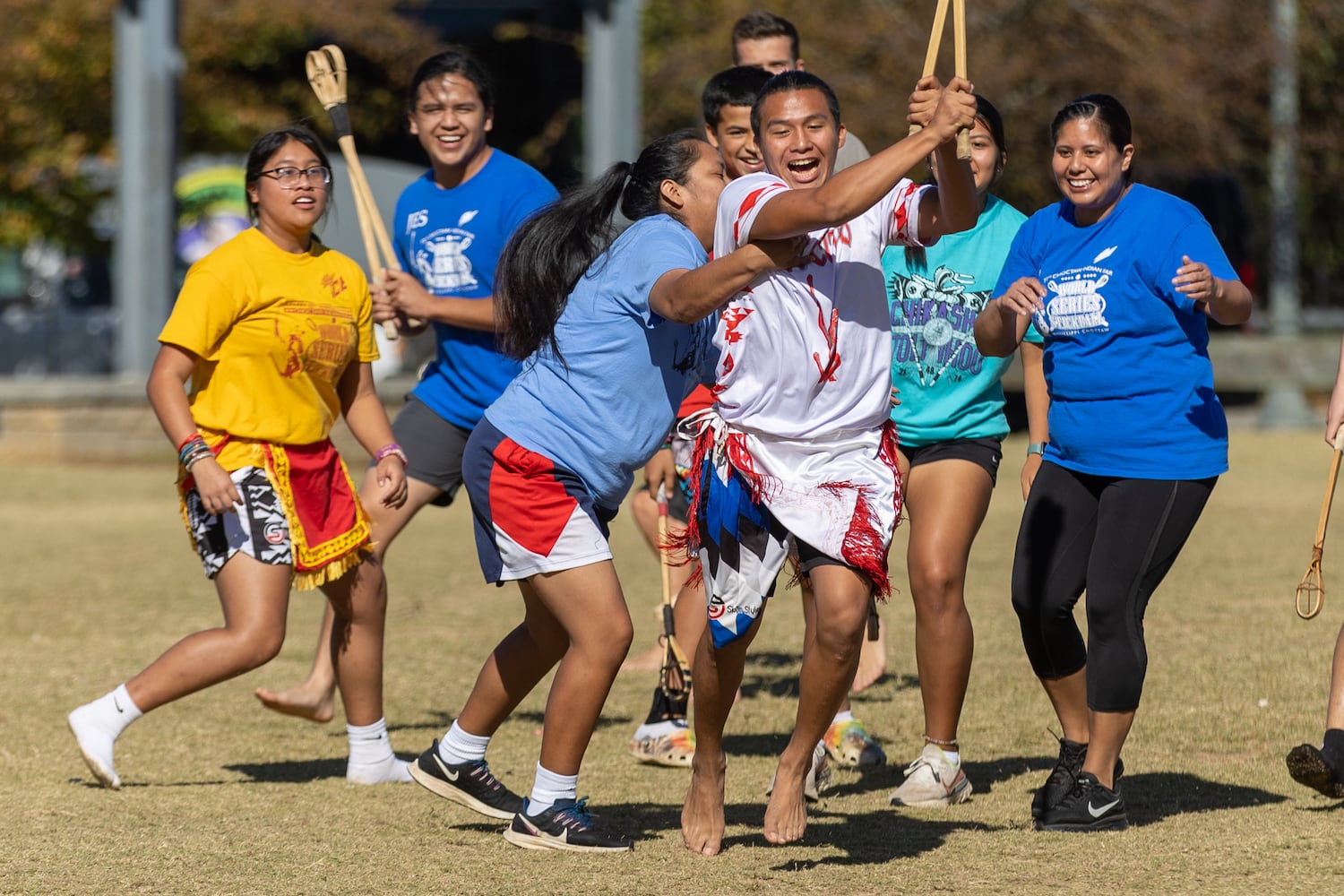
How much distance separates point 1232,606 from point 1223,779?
3.23 metres

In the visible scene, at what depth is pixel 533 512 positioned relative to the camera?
184 inches

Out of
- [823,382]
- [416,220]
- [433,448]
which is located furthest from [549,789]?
[416,220]

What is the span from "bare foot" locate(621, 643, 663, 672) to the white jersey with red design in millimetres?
3019

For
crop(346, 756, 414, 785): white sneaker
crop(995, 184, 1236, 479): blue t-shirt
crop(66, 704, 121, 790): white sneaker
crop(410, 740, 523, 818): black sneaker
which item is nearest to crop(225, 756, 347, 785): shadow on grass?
crop(346, 756, 414, 785): white sneaker

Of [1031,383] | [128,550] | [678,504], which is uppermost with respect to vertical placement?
[1031,383]

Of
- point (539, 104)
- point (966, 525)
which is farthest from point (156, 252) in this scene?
point (966, 525)

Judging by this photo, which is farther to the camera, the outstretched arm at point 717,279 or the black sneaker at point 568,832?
the black sneaker at point 568,832

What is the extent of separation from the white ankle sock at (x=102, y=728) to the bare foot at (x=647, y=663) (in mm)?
2411

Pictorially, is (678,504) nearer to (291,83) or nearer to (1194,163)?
(1194,163)

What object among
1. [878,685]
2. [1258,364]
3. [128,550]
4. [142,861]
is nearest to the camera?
[142,861]

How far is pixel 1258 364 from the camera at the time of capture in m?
17.6

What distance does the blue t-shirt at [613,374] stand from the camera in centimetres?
463

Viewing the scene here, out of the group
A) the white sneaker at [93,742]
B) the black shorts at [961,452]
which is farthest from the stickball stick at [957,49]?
the white sneaker at [93,742]

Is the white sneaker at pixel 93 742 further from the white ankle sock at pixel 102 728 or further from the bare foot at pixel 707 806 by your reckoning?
the bare foot at pixel 707 806
